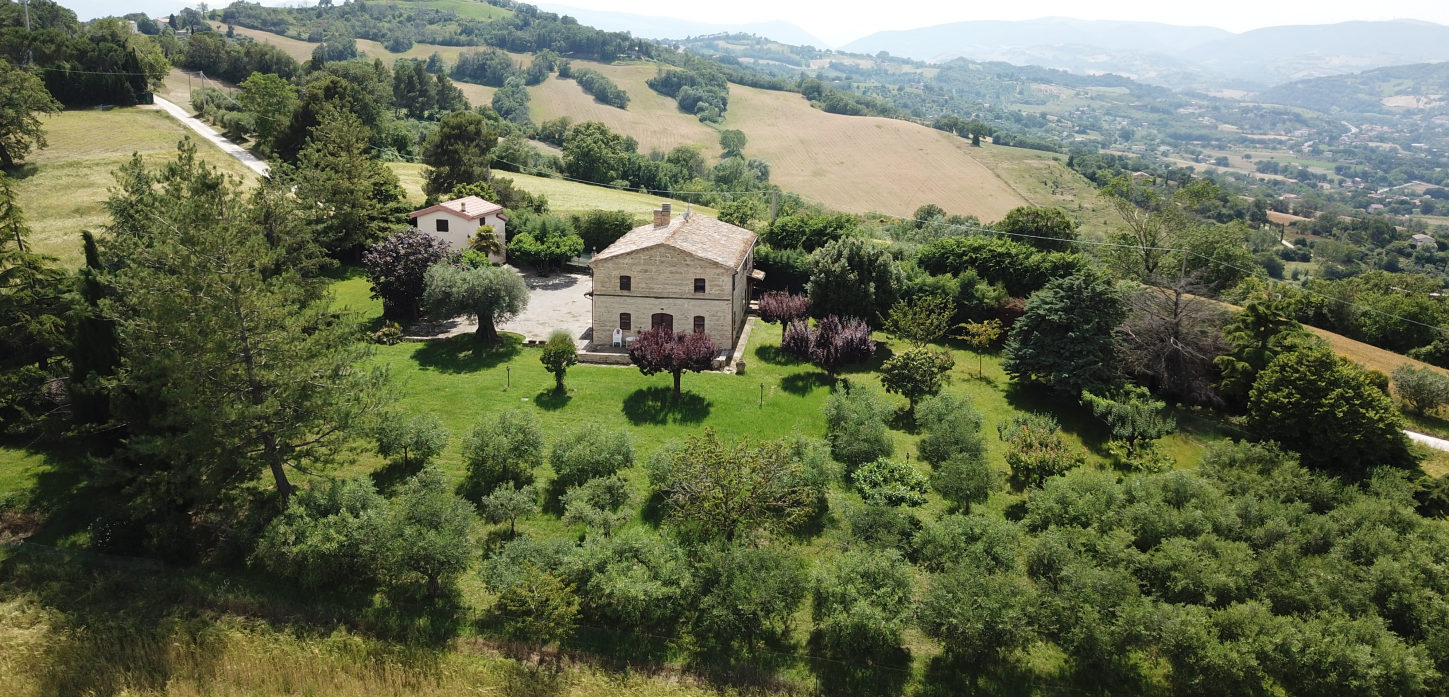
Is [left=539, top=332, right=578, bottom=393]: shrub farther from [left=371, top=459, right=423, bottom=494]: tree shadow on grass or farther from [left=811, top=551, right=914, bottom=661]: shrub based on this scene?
[left=811, top=551, right=914, bottom=661]: shrub

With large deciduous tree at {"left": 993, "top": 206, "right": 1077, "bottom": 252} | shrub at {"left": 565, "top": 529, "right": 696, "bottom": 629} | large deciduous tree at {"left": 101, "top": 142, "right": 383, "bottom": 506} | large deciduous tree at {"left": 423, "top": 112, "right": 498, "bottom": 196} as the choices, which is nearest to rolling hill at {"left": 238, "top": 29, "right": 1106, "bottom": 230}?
large deciduous tree at {"left": 993, "top": 206, "right": 1077, "bottom": 252}

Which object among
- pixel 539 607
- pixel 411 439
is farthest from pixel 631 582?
pixel 411 439

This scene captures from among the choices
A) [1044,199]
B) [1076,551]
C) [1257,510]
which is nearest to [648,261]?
[1076,551]

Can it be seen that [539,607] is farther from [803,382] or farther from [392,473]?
[803,382]

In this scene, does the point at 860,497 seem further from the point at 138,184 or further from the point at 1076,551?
the point at 138,184

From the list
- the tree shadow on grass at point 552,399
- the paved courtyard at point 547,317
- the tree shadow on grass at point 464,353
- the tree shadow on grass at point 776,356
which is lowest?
the tree shadow on grass at point 552,399

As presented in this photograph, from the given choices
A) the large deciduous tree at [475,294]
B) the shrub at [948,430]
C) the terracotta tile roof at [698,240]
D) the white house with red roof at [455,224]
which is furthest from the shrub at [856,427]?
the white house with red roof at [455,224]

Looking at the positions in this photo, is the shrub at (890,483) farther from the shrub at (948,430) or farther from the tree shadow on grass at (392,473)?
the tree shadow on grass at (392,473)
